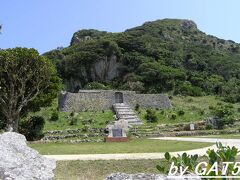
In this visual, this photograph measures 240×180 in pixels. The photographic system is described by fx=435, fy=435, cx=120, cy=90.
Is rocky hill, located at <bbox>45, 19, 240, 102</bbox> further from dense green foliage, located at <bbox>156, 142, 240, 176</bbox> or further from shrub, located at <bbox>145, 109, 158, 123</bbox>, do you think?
dense green foliage, located at <bbox>156, 142, 240, 176</bbox>

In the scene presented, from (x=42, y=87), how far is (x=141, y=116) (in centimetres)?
1546

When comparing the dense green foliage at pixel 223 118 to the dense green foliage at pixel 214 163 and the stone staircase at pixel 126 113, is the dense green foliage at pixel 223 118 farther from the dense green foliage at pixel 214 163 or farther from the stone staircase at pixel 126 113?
the dense green foliage at pixel 214 163

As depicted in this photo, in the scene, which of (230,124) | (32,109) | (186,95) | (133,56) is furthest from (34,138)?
(133,56)

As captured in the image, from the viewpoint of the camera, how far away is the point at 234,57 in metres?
116

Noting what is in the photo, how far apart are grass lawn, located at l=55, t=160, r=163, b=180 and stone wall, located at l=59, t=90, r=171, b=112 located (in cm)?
3325

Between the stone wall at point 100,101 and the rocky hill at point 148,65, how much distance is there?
20653 millimetres

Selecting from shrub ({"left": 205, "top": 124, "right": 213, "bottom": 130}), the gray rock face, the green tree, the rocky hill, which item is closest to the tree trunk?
the green tree

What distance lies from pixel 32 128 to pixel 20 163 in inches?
896

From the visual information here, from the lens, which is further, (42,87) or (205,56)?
(205,56)

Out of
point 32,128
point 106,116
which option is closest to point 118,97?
point 106,116

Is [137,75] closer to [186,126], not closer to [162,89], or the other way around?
[162,89]

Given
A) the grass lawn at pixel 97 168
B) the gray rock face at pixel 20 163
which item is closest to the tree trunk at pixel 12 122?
the gray rock face at pixel 20 163

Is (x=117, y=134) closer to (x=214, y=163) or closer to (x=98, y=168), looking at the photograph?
(x=98, y=168)

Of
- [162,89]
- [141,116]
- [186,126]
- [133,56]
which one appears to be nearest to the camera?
[186,126]
